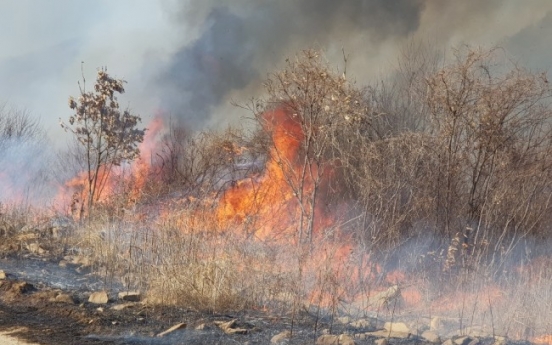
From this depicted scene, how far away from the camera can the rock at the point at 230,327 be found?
615 centimetres

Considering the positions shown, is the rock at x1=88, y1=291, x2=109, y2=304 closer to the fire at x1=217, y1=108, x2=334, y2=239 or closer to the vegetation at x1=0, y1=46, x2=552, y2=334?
the vegetation at x1=0, y1=46, x2=552, y2=334

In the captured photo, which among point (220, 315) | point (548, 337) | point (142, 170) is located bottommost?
point (548, 337)

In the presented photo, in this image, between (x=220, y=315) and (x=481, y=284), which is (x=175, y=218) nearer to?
(x=220, y=315)

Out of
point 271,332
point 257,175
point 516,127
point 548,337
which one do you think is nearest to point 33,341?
point 271,332

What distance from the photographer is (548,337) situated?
7.00 metres

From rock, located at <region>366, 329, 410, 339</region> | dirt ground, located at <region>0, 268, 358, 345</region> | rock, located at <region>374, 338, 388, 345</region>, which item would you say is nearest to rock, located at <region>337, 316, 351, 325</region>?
dirt ground, located at <region>0, 268, 358, 345</region>

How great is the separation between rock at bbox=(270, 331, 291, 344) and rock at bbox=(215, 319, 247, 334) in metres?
0.36

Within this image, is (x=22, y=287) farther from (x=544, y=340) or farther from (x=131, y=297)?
(x=544, y=340)

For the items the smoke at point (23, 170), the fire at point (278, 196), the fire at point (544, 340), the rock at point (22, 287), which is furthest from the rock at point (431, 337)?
the smoke at point (23, 170)

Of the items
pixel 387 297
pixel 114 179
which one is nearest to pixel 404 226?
pixel 387 297

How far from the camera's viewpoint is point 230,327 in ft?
20.5

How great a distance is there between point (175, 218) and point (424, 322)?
3959 millimetres

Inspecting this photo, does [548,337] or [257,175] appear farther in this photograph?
[257,175]

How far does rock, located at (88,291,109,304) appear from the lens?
746 cm
